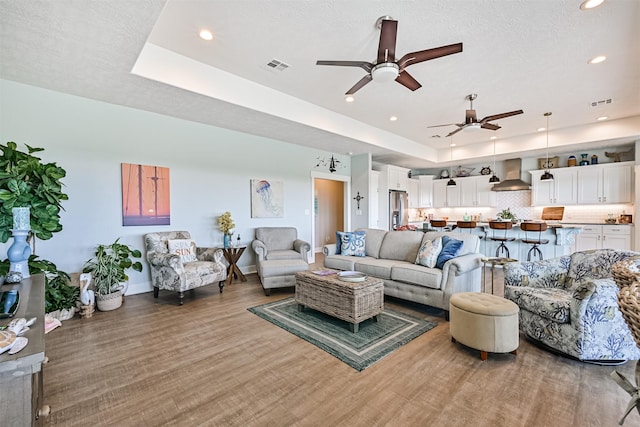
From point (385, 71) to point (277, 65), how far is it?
1.51 m

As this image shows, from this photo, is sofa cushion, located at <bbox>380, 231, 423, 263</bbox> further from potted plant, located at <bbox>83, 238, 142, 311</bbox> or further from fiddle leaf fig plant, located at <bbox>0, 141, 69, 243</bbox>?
fiddle leaf fig plant, located at <bbox>0, 141, 69, 243</bbox>

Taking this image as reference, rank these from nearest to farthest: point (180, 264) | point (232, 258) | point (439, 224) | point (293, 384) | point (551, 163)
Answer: point (293, 384), point (180, 264), point (232, 258), point (551, 163), point (439, 224)

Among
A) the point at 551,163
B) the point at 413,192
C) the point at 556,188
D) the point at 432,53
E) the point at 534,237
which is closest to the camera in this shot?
the point at 432,53

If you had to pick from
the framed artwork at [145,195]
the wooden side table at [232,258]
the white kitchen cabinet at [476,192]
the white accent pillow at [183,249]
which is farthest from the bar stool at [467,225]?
the framed artwork at [145,195]

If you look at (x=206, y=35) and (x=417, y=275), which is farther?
(x=417, y=275)

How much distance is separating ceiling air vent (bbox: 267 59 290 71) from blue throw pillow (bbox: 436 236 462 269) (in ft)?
10.1

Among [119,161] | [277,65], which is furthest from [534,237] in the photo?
[119,161]

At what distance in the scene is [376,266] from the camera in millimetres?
3914

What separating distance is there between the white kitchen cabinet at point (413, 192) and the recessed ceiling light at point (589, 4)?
20.4 ft

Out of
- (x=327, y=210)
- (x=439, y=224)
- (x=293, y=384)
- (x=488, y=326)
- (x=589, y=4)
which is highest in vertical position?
(x=589, y=4)

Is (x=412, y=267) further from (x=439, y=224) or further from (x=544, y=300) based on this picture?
(x=439, y=224)

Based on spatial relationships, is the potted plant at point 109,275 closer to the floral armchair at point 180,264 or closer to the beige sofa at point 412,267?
the floral armchair at point 180,264

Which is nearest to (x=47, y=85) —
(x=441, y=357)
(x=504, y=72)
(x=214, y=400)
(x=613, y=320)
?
(x=214, y=400)

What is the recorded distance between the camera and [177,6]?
2580mm
